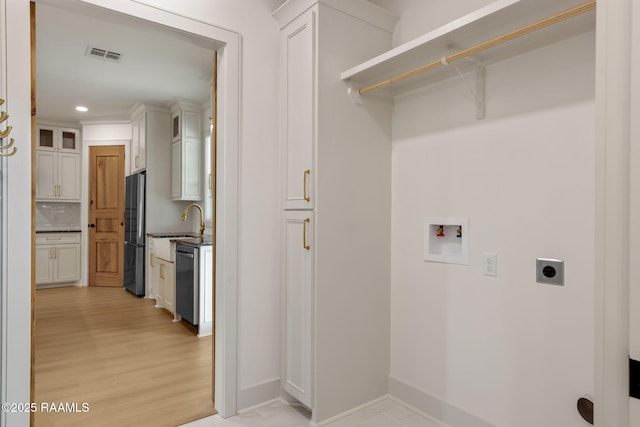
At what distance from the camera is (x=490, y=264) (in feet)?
6.33

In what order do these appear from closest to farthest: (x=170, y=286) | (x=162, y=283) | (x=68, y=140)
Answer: (x=170, y=286)
(x=162, y=283)
(x=68, y=140)

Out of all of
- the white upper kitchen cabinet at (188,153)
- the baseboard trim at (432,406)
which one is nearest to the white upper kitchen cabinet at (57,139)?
the white upper kitchen cabinet at (188,153)

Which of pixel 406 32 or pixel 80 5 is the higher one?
pixel 406 32

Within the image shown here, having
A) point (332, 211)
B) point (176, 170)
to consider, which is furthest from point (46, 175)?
point (332, 211)

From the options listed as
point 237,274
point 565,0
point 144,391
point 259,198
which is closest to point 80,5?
point 259,198

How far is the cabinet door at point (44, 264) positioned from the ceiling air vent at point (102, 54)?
12.6ft

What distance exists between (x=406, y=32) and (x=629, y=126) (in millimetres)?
1882

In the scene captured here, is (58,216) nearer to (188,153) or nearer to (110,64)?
(188,153)

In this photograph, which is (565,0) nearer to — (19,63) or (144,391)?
(19,63)

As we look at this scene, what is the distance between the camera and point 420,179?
229 centimetres

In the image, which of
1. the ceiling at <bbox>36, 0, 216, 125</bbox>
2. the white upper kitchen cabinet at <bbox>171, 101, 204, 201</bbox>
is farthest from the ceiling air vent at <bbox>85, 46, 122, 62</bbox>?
the white upper kitchen cabinet at <bbox>171, 101, 204, 201</bbox>

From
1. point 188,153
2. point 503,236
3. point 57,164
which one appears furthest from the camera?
point 57,164

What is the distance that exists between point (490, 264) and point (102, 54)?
4020mm

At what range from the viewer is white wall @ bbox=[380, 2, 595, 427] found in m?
1.62
